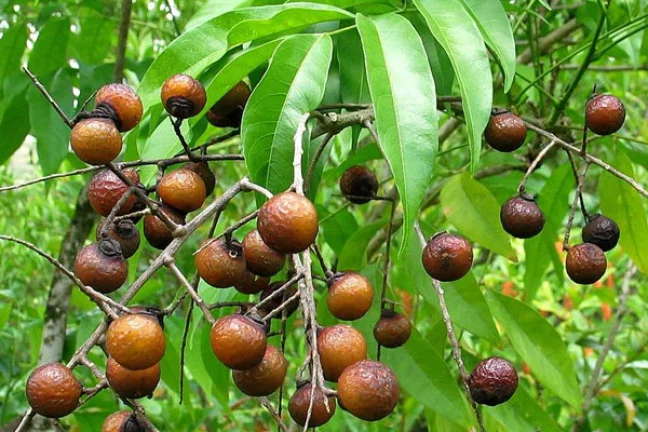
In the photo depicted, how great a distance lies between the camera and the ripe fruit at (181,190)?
29.4 inches

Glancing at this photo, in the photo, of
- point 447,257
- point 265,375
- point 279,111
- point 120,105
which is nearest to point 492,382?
point 447,257

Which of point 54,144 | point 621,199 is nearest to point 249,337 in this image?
point 621,199

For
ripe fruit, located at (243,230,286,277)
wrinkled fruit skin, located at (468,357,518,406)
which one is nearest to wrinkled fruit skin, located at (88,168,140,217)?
ripe fruit, located at (243,230,286,277)

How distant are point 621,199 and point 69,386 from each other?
803 mm

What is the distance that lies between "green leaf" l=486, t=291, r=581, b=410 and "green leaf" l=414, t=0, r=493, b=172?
17.4 inches

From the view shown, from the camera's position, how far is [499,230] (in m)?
0.99

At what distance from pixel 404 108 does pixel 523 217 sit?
27cm

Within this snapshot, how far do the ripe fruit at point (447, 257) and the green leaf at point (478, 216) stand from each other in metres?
0.24

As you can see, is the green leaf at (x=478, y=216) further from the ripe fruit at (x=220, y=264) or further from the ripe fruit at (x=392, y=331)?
the ripe fruit at (x=220, y=264)

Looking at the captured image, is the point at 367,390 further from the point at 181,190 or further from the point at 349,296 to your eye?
the point at 181,190

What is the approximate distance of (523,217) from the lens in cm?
87

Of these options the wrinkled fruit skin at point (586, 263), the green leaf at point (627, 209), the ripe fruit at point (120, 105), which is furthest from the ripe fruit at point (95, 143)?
the green leaf at point (627, 209)

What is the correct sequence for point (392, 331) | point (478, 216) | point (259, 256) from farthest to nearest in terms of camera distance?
point (478, 216) → point (392, 331) → point (259, 256)

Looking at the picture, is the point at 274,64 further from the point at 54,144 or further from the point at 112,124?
the point at 54,144
